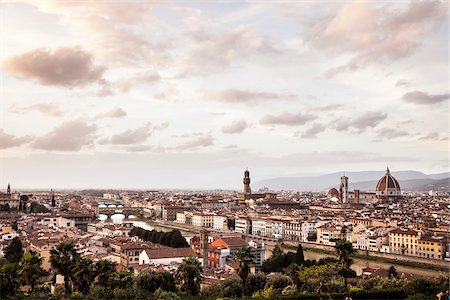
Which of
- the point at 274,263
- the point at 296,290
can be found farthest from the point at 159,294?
the point at 274,263

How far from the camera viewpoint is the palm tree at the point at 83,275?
40.9ft

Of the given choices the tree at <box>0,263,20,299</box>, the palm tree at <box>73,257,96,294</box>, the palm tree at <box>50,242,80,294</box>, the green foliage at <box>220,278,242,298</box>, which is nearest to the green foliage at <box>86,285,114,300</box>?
the palm tree at <box>73,257,96,294</box>

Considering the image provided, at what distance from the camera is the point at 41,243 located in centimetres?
2747

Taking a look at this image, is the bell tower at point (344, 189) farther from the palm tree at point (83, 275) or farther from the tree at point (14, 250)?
the palm tree at point (83, 275)

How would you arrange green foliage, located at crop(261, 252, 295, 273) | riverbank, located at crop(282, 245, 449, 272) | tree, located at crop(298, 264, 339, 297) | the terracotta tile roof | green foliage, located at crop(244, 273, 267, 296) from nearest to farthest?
1. tree, located at crop(298, 264, 339, 297)
2. green foliage, located at crop(244, 273, 267, 296)
3. the terracotta tile roof
4. green foliage, located at crop(261, 252, 295, 273)
5. riverbank, located at crop(282, 245, 449, 272)

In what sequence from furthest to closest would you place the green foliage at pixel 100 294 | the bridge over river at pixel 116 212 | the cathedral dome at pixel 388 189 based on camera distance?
the cathedral dome at pixel 388 189, the bridge over river at pixel 116 212, the green foliage at pixel 100 294

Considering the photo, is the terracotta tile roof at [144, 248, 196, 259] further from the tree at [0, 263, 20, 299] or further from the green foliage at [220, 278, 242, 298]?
the tree at [0, 263, 20, 299]

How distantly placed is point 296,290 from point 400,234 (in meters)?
22.7

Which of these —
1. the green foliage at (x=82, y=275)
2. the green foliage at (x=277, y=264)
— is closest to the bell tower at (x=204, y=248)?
the green foliage at (x=277, y=264)

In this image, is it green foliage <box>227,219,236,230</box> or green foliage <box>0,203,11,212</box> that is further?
green foliage <box>0,203,11,212</box>

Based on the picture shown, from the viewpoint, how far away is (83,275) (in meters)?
12.6

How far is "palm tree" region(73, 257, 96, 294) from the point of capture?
12477 millimetres

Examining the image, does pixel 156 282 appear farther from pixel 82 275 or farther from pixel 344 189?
pixel 344 189

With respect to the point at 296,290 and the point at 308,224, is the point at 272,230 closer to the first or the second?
the point at 308,224
